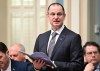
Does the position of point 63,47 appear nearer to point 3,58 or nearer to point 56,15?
point 56,15

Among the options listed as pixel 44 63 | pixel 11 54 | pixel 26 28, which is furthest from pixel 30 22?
pixel 44 63

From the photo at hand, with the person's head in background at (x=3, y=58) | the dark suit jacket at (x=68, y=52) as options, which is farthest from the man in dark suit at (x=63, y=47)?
the person's head in background at (x=3, y=58)

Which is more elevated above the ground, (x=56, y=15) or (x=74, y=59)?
(x=56, y=15)

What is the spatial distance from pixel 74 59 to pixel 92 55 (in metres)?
0.39

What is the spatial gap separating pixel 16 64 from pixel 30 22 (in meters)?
2.26

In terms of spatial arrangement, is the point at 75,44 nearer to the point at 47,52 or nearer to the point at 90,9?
the point at 47,52

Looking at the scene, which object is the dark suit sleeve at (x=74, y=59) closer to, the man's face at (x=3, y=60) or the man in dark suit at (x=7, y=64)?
the man in dark suit at (x=7, y=64)

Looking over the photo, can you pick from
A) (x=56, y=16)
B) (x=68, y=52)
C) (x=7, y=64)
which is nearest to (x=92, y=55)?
(x=68, y=52)

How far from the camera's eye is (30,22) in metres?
5.58

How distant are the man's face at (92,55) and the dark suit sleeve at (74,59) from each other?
0.27 meters

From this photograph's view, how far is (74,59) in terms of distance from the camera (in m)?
3.34

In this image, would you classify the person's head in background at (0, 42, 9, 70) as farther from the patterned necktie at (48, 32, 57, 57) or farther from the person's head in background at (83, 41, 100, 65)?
the person's head in background at (83, 41, 100, 65)

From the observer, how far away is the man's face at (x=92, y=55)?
3666mm

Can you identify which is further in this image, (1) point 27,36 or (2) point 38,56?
(1) point 27,36
